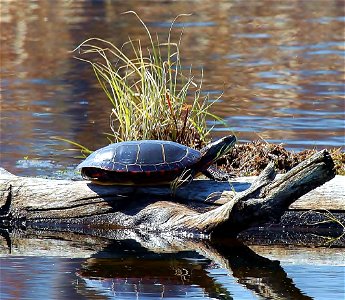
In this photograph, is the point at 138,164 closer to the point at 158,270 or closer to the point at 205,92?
the point at 158,270

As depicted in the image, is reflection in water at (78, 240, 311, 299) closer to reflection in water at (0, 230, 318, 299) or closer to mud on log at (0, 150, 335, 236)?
reflection in water at (0, 230, 318, 299)

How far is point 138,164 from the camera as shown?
29.6 ft

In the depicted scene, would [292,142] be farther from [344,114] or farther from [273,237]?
[273,237]

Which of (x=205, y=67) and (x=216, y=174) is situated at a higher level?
(x=216, y=174)

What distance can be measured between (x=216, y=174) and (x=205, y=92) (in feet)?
24.5

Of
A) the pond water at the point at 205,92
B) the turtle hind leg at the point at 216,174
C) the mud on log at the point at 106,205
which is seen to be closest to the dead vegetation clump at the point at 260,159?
the pond water at the point at 205,92

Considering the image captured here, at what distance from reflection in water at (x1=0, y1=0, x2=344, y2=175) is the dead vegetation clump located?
99cm

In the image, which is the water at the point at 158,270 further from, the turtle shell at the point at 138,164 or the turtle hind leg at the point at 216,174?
the turtle hind leg at the point at 216,174

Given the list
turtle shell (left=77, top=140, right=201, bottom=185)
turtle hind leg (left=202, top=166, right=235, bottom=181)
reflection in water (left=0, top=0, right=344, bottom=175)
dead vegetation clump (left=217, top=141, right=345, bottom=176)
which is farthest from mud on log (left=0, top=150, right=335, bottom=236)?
reflection in water (left=0, top=0, right=344, bottom=175)

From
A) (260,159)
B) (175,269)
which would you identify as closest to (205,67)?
(260,159)

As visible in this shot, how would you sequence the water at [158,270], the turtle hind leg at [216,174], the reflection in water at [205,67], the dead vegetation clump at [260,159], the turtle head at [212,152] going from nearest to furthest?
the water at [158,270] < the turtle hind leg at [216,174] < the turtle head at [212,152] < the dead vegetation clump at [260,159] < the reflection in water at [205,67]

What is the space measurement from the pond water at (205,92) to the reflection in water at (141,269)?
0.01 metres

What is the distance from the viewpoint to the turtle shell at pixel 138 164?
899cm

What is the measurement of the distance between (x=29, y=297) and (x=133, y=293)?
2.18 feet
